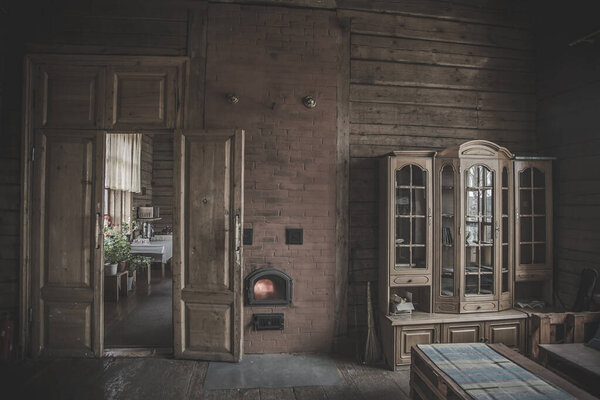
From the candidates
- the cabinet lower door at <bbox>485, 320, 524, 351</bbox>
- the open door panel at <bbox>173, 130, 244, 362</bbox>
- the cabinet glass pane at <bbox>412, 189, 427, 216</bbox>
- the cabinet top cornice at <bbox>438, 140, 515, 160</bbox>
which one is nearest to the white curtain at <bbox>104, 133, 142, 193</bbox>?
the open door panel at <bbox>173, 130, 244, 362</bbox>

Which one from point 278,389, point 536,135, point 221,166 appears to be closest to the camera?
point 278,389

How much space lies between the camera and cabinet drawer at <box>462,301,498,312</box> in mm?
3449

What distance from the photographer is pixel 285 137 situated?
12.1ft

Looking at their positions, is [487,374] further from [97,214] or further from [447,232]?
[97,214]

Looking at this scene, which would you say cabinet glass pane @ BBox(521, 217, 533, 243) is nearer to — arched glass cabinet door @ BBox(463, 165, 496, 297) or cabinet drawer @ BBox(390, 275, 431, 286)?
arched glass cabinet door @ BBox(463, 165, 496, 297)

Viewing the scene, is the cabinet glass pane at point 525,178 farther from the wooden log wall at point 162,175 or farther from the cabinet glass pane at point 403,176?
the wooden log wall at point 162,175

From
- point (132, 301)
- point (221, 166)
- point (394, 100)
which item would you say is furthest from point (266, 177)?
point (132, 301)

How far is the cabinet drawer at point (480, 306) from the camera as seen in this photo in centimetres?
345

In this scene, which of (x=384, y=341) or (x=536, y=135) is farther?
(x=536, y=135)

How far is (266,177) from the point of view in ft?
12.0

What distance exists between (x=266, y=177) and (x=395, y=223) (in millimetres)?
1502

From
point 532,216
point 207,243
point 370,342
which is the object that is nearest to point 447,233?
point 532,216

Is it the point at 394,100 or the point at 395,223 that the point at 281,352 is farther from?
the point at 394,100

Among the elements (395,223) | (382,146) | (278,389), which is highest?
(382,146)
